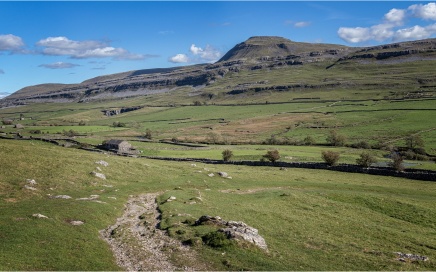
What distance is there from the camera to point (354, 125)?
165 metres

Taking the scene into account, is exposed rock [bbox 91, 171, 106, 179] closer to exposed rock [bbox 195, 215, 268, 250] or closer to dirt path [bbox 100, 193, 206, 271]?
dirt path [bbox 100, 193, 206, 271]

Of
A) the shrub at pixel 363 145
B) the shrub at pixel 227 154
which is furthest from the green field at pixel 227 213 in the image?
the shrub at pixel 363 145

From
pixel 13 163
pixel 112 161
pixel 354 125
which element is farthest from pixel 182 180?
pixel 354 125

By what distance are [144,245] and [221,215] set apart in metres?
11.8

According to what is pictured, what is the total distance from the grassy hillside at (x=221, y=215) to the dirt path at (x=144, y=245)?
3.15ft

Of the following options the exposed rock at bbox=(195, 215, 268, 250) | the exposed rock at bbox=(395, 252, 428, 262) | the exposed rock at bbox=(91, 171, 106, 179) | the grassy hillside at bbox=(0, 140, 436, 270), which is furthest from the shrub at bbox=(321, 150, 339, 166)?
the exposed rock at bbox=(195, 215, 268, 250)

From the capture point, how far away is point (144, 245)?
2809 cm

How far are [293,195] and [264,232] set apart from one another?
18025 mm

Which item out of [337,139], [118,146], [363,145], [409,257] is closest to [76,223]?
[409,257]

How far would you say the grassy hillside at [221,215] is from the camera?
2469cm

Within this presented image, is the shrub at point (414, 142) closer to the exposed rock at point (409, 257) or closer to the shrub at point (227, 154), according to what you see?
the shrub at point (227, 154)

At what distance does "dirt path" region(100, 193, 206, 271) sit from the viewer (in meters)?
24.1

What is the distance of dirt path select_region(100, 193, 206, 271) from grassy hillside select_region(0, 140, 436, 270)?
3.15 feet

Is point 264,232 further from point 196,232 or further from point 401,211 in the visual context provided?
point 401,211
